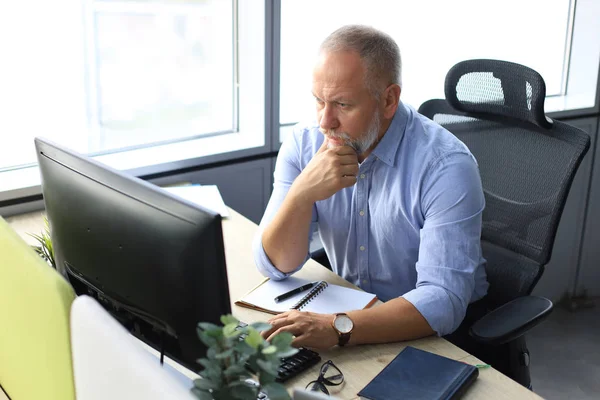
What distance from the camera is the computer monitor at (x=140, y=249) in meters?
1.00

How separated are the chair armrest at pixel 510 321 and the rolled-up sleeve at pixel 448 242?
0.06m

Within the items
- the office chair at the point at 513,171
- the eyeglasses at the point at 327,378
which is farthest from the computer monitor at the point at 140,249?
the office chair at the point at 513,171

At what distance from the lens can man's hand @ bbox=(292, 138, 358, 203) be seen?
1687 mm

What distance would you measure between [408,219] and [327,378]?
56cm

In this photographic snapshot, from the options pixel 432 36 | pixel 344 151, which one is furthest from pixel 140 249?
pixel 432 36

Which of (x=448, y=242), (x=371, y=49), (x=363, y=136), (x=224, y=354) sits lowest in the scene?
(x=448, y=242)

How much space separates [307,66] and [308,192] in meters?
1.04

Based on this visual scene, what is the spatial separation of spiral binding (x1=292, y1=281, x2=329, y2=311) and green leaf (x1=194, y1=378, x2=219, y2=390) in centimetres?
71

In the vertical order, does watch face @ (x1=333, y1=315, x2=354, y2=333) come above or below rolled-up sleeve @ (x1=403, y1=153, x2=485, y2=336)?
below

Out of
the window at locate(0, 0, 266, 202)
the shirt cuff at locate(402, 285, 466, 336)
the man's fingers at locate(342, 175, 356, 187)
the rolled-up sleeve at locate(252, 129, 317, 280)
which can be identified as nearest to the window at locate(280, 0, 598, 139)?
the window at locate(0, 0, 266, 202)

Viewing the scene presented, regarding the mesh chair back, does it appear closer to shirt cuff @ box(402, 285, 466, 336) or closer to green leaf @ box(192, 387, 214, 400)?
shirt cuff @ box(402, 285, 466, 336)

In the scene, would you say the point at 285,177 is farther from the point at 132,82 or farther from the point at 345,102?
the point at 132,82

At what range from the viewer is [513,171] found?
1929 mm

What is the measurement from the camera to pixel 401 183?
171 cm
